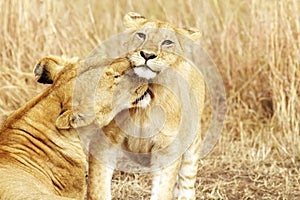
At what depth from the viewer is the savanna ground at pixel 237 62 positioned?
5.46m

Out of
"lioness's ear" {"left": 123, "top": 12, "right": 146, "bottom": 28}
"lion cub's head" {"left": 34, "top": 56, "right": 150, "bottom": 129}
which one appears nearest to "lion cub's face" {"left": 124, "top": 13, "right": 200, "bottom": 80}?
"lioness's ear" {"left": 123, "top": 12, "right": 146, "bottom": 28}

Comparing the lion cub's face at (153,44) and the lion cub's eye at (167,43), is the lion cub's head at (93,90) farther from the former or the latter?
the lion cub's eye at (167,43)

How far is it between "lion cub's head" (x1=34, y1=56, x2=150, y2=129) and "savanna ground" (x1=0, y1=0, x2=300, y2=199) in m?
1.57

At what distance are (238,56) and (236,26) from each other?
26 cm

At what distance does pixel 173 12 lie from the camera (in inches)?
259

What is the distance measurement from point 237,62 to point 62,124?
2.86m

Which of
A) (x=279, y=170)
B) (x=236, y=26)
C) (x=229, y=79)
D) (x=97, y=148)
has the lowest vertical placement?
(x=97, y=148)

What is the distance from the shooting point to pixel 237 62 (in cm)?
606

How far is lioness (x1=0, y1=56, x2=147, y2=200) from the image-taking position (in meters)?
3.46

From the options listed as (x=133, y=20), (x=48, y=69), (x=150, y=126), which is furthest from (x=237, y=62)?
(x=48, y=69)

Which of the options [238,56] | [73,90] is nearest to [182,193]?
[73,90]

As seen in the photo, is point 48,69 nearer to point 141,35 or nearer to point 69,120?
point 69,120

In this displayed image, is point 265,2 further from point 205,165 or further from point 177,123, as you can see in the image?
point 177,123

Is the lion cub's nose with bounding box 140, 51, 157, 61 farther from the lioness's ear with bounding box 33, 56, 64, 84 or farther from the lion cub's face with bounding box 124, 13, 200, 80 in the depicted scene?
the lioness's ear with bounding box 33, 56, 64, 84
